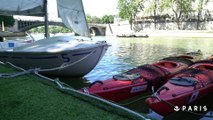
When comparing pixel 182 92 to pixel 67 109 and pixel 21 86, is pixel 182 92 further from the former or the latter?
pixel 21 86

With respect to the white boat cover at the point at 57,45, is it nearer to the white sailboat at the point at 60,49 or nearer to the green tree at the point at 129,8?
the white sailboat at the point at 60,49

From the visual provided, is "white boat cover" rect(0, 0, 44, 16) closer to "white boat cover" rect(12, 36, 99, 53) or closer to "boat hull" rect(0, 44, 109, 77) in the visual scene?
"white boat cover" rect(12, 36, 99, 53)

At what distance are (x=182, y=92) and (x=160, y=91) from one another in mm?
662

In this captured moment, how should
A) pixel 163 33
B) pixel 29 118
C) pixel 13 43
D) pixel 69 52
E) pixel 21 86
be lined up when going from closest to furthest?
pixel 29 118
pixel 21 86
pixel 69 52
pixel 13 43
pixel 163 33

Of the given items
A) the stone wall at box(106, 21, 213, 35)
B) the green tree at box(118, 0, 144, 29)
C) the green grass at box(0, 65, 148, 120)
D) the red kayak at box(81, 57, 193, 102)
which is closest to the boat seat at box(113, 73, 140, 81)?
the red kayak at box(81, 57, 193, 102)

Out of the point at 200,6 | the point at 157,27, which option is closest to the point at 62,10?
the point at 200,6

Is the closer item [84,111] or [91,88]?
[84,111]

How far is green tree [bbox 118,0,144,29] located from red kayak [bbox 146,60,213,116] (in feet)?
257

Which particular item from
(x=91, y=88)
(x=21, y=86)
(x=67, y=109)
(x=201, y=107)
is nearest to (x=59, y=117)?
(x=67, y=109)

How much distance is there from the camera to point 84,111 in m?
5.56

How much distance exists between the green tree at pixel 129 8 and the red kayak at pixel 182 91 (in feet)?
257

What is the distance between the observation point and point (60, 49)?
37.4 ft

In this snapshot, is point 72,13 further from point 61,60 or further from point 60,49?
point 61,60

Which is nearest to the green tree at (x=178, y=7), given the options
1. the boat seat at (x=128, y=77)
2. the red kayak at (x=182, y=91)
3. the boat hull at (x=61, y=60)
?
the boat hull at (x=61, y=60)
